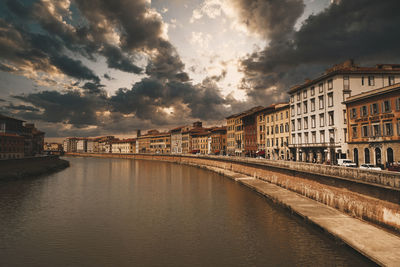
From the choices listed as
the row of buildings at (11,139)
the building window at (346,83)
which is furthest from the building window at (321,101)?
the row of buildings at (11,139)

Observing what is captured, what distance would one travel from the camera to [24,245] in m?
18.7

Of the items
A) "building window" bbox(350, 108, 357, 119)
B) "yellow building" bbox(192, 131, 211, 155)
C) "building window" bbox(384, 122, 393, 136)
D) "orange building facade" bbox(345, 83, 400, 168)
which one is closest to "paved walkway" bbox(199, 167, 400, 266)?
"orange building facade" bbox(345, 83, 400, 168)

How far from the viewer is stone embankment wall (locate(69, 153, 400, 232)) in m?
17.7

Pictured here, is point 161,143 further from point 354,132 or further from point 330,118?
point 354,132

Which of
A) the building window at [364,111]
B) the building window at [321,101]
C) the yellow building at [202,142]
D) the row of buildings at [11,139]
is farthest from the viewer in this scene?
the yellow building at [202,142]

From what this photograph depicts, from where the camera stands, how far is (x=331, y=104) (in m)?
49.2

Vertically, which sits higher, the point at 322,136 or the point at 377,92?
the point at 377,92

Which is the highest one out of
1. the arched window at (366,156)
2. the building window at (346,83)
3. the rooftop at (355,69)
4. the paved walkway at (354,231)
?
the rooftop at (355,69)

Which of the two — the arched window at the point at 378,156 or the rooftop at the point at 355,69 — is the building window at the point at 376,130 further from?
the rooftop at the point at 355,69

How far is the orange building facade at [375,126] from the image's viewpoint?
35062 mm

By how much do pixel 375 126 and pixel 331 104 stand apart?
11833mm

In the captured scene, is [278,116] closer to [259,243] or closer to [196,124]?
[259,243]

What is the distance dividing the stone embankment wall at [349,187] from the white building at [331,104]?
1146cm

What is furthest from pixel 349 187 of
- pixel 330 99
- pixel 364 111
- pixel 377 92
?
pixel 330 99
